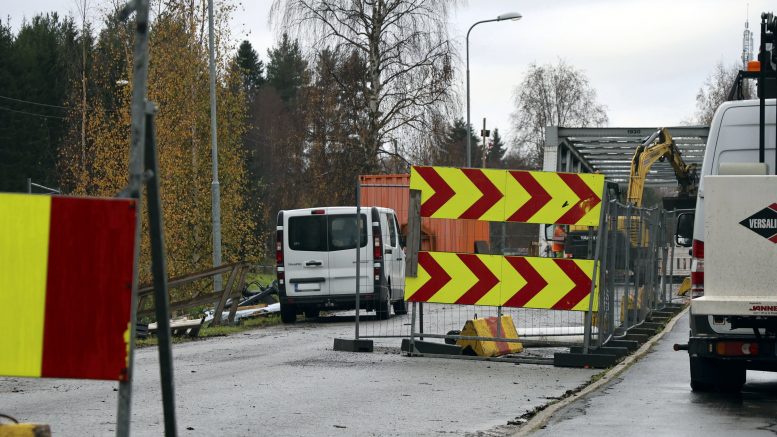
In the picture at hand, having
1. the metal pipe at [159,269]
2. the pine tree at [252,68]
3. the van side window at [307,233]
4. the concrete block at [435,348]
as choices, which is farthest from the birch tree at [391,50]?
the pine tree at [252,68]

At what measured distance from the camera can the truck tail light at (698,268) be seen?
36.9 ft

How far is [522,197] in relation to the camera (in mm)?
14922

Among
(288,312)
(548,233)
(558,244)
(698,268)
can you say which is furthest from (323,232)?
(698,268)

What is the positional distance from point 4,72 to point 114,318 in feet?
233

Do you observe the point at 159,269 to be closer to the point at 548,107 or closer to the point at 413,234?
the point at 413,234

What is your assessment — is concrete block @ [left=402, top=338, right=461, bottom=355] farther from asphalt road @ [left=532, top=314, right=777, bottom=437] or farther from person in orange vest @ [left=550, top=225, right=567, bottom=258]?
asphalt road @ [left=532, top=314, right=777, bottom=437]

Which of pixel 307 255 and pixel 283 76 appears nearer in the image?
pixel 307 255

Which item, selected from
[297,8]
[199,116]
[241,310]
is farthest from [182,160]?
[241,310]

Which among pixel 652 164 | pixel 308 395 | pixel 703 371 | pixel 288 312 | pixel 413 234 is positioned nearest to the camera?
pixel 308 395

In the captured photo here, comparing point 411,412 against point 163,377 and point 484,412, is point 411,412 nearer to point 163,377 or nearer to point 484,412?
point 484,412

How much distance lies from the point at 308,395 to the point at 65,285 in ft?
22.3

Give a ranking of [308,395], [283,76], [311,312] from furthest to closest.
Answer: [283,76] < [311,312] < [308,395]

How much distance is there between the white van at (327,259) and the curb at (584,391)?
18.6 ft

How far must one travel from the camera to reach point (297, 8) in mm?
47000
